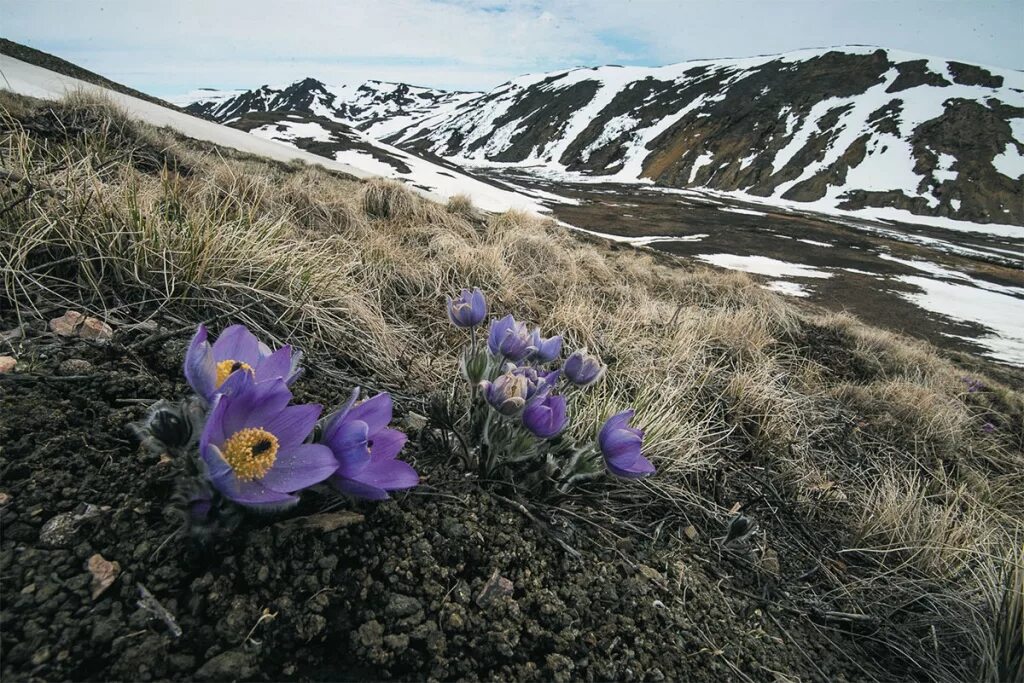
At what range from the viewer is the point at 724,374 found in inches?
137

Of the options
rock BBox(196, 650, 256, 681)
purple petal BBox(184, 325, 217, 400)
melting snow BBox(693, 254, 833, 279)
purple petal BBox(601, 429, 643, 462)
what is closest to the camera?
rock BBox(196, 650, 256, 681)

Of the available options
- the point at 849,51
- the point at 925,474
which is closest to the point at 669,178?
the point at 849,51

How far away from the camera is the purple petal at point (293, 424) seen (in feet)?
2.95

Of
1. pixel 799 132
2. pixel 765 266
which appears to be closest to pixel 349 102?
pixel 799 132

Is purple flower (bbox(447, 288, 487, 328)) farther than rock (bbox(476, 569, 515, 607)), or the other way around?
purple flower (bbox(447, 288, 487, 328))

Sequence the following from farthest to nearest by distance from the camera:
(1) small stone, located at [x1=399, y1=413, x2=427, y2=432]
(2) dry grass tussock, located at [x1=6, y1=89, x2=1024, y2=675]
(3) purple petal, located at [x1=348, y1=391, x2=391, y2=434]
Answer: (2) dry grass tussock, located at [x1=6, y1=89, x2=1024, y2=675]
(1) small stone, located at [x1=399, y1=413, x2=427, y2=432]
(3) purple petal, located at [x1=348, y1=391, x2=391, y2=434]

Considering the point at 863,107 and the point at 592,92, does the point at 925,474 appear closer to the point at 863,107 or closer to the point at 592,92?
the point at 863,107

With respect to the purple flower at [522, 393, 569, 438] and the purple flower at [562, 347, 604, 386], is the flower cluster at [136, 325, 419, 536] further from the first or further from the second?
the purple flower at [562, 347, 604, 386]

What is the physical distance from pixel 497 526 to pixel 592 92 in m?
95.9

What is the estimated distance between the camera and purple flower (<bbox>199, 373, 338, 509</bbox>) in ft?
2.60

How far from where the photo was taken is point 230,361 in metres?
0.93

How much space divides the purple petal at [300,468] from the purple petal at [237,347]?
220 mm

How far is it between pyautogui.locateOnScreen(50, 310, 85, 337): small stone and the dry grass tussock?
0.07 m

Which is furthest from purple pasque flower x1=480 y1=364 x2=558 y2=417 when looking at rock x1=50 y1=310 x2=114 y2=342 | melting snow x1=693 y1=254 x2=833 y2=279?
melting snow x1=693 y1=254 x2=833 y2=279
